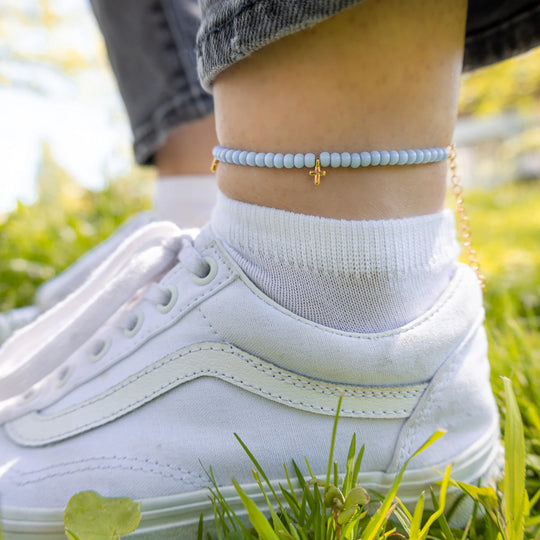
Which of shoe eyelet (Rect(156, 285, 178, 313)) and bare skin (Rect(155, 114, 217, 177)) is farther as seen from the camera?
bare skin (Rect(155, 114, 217, 177))

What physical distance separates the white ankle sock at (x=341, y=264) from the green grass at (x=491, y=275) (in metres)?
0.18

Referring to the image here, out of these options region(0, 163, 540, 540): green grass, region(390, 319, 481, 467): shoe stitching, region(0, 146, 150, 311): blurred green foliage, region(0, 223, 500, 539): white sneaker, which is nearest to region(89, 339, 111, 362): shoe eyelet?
region(0, 223, 500, 539): white sneaker

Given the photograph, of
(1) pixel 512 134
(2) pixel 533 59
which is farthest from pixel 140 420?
(1) pixel 512 134

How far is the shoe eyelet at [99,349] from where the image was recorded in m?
0.79

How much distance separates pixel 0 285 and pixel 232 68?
1658mm

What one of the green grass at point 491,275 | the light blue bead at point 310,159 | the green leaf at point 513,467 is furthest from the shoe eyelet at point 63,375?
the green leaf at point 513,467

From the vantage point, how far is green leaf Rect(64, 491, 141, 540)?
0.58 metres

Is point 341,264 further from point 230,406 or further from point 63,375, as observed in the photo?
point 63,375

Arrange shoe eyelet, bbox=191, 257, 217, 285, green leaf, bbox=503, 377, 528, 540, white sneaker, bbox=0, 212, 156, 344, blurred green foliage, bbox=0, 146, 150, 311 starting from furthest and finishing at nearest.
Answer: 1. blurred green foliage, bbox=0, 146, 150, 311
2. white sneaker, bbox=0, 212, 156, 344
3. shoe eyelet, bbox=191, 257, 217, 285
4. green leaf, bbox=503, 377, 528, 540

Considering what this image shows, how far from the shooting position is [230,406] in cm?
71

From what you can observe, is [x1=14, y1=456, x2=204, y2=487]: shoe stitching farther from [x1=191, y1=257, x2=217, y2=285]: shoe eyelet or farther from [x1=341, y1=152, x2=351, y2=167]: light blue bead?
[x1=341, y1=152, x2=351, y2=167]: light blue bead

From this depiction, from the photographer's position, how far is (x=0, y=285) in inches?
77.8

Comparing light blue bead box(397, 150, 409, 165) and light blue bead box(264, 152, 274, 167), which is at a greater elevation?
light blue bead box(264, 152, 274, 167)

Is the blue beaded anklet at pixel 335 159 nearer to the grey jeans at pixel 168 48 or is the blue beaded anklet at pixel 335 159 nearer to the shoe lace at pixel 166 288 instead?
the shoe lace at pixel 166 288
